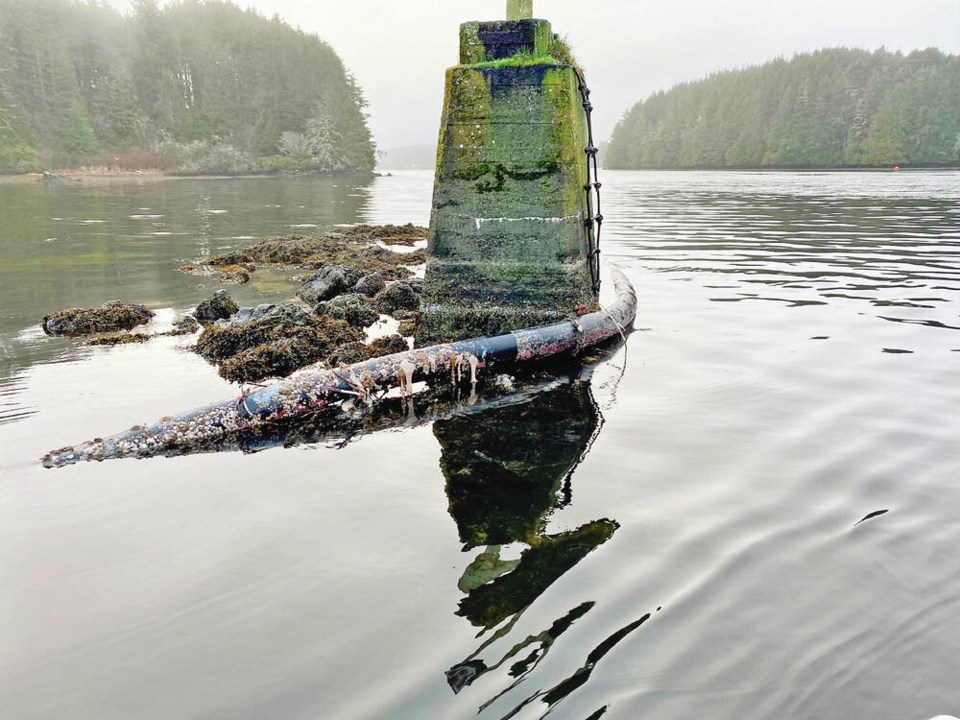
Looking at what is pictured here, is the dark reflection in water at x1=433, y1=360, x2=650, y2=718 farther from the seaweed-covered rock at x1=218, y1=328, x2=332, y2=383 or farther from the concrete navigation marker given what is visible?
the concrete navigation marker

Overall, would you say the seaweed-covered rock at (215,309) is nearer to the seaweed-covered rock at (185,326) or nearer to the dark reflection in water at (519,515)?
the seaweed-covered rock at (185,326)

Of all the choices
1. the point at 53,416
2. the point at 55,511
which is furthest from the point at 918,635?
the point at 53,416

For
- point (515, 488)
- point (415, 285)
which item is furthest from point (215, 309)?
point (515, 488)

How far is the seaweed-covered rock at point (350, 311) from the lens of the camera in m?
8.80

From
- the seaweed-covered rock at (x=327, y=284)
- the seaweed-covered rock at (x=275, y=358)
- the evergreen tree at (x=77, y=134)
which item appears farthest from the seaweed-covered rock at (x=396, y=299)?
the evergreen tree at (x=77, y=134)

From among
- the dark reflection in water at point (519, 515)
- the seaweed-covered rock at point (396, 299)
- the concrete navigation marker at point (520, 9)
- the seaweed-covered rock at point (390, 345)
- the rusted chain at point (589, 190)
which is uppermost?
the concrete navigation marker at point (520, 9)

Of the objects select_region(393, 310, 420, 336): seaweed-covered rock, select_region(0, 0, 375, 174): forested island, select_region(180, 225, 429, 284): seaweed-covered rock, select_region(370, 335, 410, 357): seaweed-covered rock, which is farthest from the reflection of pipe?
select_region(0, 0, 375, 174): forested island

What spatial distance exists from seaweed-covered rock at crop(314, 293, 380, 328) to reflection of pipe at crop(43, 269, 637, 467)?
9.17ft

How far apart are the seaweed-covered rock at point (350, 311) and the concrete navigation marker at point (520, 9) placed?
4112mm

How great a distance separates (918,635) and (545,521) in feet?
6.14

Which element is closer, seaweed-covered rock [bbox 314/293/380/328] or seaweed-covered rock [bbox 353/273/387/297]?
seaweed-covered rock [bbox 314/293/380/328]

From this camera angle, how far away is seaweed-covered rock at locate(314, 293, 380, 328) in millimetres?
8805

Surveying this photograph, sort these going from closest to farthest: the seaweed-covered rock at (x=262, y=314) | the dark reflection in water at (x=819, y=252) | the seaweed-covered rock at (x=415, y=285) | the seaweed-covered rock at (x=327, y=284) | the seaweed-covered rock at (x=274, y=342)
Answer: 1. the seaweed-covered rock at (x=274, y=342)
2. the seaweed-covered rock at (x=262, y=314)
3. the seaweed-covered rock at (x=415, y=285)
4. the dark reflection in water at (x=819, y=252)
5. the seaweed-covered rock at (x=327, y=284)

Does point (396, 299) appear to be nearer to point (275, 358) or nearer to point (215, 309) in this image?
point (215, 309)
